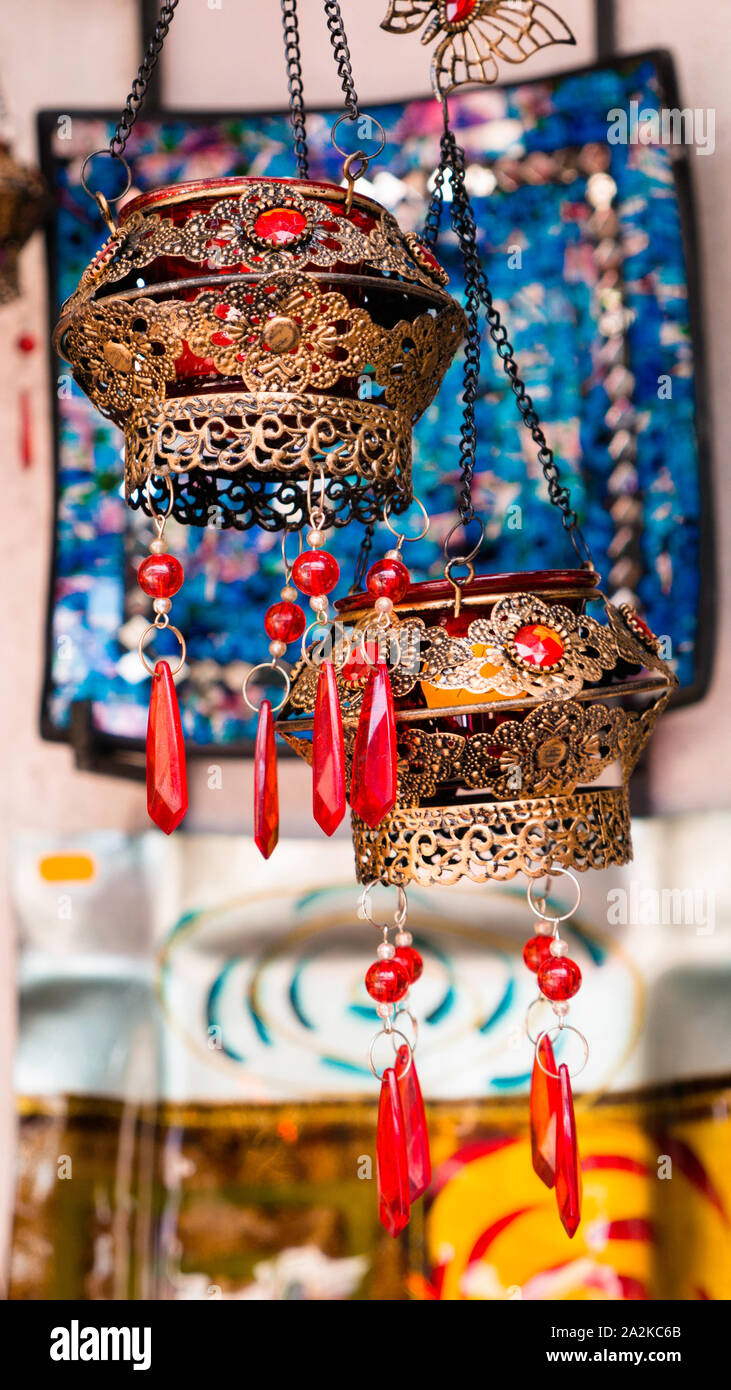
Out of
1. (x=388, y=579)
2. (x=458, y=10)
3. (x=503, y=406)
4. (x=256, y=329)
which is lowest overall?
(x=388, y=579)

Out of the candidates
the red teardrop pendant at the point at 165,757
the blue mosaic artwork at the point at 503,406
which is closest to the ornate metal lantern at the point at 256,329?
the red teardrop pendant at the point at 165,757

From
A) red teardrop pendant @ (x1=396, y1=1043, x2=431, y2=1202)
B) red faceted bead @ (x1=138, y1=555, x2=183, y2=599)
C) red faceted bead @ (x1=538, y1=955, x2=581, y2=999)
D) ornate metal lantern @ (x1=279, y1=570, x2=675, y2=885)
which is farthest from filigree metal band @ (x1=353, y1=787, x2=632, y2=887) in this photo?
red faceted bead @ (x1=138, y1=555, x2=183, y2=599)

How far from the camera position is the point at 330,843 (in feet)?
8.05

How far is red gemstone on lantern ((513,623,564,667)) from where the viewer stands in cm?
144

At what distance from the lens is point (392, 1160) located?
1515 mm

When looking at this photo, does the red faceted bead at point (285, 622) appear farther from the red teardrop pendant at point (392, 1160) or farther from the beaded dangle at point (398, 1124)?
the red teardrop pendant at point (392, 1160)

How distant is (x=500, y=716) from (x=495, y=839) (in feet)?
0.47

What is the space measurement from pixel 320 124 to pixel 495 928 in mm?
1566

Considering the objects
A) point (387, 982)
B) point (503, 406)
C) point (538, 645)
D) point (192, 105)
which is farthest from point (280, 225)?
point (192, 105)

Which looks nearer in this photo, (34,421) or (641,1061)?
(641,1061)

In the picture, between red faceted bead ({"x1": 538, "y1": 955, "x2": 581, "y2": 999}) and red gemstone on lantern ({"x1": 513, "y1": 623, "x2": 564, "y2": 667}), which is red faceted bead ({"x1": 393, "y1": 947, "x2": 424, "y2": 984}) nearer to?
red faceted bead ({"x1": 538, "y1": 955, "x2": 581, "y2": 999})

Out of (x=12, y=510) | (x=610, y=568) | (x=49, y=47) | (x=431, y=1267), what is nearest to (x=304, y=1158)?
(x=431, y=1267)

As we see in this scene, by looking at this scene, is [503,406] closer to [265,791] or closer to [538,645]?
[538,645]
